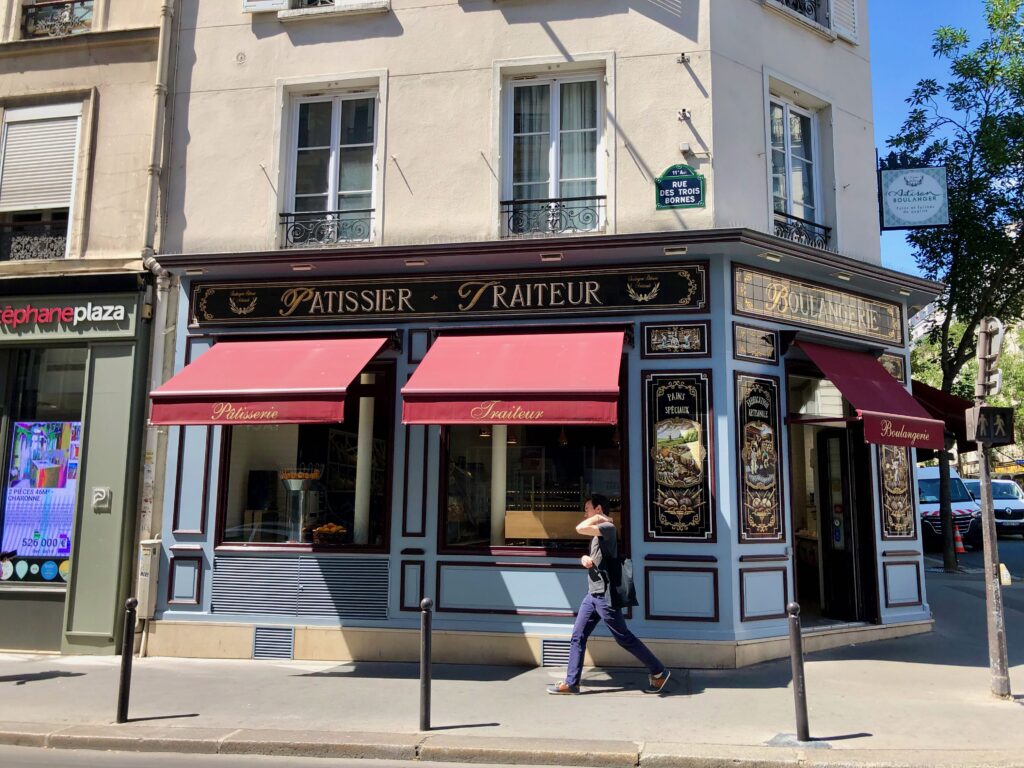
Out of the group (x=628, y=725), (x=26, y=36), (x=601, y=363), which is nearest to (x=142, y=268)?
(x=26, y=36)

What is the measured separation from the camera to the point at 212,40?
35.1ft

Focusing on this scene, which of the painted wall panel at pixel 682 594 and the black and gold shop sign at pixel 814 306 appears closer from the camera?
the painted wall panel at pixel 682 594

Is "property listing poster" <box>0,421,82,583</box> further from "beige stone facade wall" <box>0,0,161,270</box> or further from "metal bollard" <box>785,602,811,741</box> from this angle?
"metal bollard" <box>785,602,811,741</box>

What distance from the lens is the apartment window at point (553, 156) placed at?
970cm

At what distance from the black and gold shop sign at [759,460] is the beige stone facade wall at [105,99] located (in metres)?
7.78

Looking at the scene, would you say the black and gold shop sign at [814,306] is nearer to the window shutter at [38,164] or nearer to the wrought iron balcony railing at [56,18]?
the window shutter at [38,164]

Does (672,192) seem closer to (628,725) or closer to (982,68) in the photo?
(628,725)

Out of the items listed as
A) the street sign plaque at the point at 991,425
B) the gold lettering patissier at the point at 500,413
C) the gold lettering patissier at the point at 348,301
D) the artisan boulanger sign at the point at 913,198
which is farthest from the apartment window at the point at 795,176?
the gold lettering patissier at the point at 348,301

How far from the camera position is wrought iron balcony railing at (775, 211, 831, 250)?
10.0 metres

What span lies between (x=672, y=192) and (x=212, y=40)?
6288 millimetres

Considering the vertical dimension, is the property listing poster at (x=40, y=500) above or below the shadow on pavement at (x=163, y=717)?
above

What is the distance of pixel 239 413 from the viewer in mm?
8844

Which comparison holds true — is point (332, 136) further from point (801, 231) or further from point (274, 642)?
point (274, 642)

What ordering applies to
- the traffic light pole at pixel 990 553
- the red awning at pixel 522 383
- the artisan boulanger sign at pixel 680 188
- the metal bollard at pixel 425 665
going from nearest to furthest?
the metal bollard at pixel 425 665
the traffic light pole at pixel 990 553
the red awning at pixel 522 383
the artisan boulanger sign at pixel 680 188
